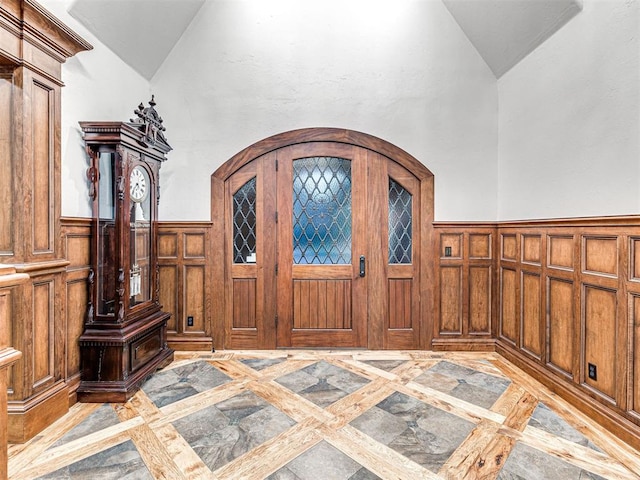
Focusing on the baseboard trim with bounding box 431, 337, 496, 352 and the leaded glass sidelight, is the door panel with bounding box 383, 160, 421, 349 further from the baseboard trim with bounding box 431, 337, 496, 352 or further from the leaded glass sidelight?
the baseboard trim with bounding box 431, 337, 496, 352

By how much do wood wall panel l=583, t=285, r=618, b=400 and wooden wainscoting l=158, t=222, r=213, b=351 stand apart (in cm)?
330

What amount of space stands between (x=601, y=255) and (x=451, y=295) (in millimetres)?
1391

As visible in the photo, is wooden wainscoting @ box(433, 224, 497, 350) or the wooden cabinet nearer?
the wooden cabinet

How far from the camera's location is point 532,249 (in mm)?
2861

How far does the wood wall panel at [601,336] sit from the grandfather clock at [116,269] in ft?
11.2

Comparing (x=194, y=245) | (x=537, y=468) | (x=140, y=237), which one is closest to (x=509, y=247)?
(x=537, y=468)

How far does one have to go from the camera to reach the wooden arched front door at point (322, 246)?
11.1 feet

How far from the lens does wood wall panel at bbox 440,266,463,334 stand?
337 cm

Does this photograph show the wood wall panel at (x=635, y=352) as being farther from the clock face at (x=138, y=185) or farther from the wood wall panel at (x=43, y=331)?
the wood wall panel at (x=43, y=331)

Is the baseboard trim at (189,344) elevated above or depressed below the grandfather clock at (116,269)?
below

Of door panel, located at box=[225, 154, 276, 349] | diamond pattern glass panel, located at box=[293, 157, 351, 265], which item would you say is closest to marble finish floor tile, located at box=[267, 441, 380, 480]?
door panel, located at box=[225, 154, 276, 349]

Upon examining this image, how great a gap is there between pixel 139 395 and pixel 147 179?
182 cm

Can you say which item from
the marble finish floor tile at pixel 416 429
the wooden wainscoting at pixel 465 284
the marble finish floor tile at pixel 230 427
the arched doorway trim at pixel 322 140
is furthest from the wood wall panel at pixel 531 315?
the marble finish floor tile at pixel 230 427

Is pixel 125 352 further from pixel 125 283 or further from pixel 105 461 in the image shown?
pixel 105 461
